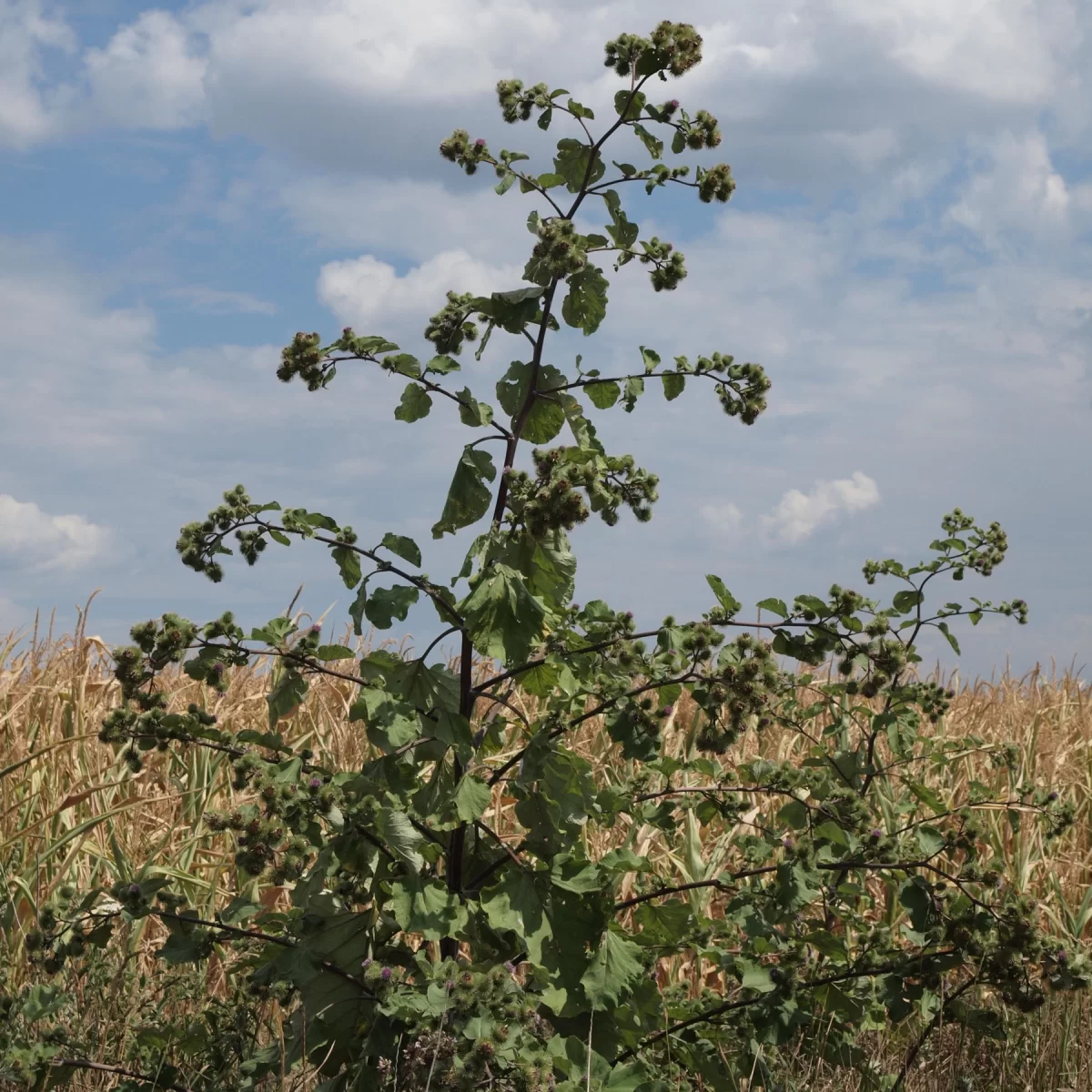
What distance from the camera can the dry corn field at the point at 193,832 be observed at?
4.65 metres

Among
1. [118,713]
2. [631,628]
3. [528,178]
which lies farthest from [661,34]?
[118,713]

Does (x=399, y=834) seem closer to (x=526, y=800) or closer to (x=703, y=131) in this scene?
(x=526, y=800)

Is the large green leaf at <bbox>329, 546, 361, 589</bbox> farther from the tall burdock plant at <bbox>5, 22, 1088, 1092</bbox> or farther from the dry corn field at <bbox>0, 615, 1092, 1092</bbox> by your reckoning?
the dry corn field at <bbox>0, 615, 1092, 1092</bbox>

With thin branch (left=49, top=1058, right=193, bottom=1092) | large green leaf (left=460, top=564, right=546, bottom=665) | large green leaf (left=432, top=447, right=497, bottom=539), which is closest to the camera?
large green leaf (left=460, top=564, right=546, bottom=665)

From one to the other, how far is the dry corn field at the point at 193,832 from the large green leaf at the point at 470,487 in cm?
113

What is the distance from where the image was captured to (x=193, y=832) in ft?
19.4

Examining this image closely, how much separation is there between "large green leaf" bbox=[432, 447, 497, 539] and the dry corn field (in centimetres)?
113

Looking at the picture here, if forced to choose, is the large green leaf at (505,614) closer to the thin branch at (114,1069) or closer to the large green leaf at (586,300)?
the large green leaf at (586,300)

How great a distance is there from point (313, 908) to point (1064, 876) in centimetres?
534

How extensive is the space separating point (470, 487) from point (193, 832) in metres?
3.35

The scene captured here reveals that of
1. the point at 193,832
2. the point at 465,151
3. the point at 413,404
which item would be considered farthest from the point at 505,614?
the point at 193,832

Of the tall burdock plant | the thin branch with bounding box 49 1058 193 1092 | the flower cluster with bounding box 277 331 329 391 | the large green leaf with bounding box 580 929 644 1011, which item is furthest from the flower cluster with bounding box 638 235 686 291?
the thin branch with bounding box 49 1058 193 1092

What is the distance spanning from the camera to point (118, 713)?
3.31 meters

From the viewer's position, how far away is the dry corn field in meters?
4.65
